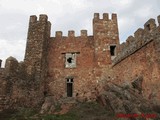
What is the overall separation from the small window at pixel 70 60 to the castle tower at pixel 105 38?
6.44 feet

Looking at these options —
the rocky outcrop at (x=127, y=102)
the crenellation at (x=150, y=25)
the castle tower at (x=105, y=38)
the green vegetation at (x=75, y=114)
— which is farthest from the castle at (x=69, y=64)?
the rocky outcrop at (x=127, y=102)

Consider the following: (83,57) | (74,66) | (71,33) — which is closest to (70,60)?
(74,66)

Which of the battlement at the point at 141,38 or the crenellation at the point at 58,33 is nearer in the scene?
the battlement at the point at 141,38

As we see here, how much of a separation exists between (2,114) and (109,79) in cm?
794

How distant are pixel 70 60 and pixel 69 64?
444 mm

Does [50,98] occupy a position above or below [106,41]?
below

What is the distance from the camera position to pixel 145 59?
1113 cm

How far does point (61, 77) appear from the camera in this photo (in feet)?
52.9

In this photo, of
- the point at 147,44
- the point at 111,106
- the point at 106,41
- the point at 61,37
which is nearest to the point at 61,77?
the point at 61,37

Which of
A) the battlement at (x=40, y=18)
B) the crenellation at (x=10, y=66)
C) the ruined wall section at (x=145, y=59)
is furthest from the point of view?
the battlement at (x=40, y=18)

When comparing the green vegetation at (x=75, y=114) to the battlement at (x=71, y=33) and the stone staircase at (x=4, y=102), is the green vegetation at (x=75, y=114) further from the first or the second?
the battlement at (x=71, y=33)

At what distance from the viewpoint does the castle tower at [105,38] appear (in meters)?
16.0

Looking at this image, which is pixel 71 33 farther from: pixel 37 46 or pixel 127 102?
pixel 127 102

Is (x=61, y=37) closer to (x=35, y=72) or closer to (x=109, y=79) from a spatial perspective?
(x=35, y=72)
